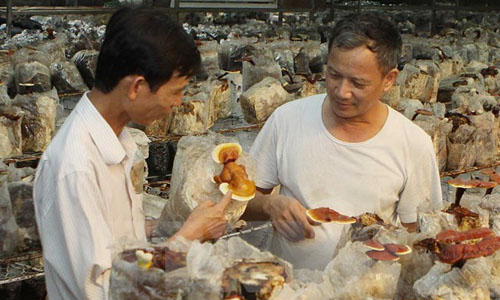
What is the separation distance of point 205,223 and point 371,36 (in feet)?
2.53

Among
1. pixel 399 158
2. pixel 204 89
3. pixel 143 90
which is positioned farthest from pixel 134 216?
pixel 204 89

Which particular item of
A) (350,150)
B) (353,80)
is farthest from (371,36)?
(350,150)

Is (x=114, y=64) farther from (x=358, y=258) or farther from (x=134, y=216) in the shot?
(x=358, y=258)

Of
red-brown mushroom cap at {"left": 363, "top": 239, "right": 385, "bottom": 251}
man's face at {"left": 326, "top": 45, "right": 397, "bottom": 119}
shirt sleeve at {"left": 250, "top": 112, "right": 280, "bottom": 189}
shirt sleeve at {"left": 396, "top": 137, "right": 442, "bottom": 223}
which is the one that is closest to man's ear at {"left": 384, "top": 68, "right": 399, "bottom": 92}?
man's face at {"left": 326, "top": 45, "right": 397, "bottom": 119}

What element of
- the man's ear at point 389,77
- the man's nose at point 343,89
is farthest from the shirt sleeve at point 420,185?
the man's nose at point 343,89

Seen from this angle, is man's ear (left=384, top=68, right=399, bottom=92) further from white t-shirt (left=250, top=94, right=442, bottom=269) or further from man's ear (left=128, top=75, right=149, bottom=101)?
man's ear (left=128, top=75, right=149, bottom=101)

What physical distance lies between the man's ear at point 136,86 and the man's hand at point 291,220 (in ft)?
2.06

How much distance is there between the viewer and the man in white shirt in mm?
1479

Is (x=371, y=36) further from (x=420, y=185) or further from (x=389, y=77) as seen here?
(x=420, y=185)

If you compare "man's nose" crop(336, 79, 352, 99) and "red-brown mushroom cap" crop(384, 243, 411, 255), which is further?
"man's nose" crop(336, 79, 352, 99)

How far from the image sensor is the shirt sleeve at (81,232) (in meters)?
1.47

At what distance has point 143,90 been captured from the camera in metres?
1.57

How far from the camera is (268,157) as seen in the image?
229 cm

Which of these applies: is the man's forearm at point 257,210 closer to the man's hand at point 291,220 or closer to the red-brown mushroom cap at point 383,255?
the man's hand at point 291,220
